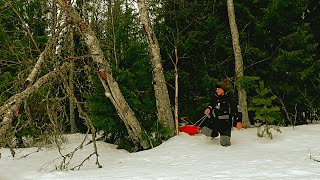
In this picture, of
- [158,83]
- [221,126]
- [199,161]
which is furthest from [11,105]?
[221,126]

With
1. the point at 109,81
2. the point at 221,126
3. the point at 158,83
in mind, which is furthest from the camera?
the point at 158,83

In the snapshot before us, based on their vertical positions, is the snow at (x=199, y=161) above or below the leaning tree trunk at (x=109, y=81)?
below

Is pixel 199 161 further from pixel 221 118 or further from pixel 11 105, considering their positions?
pixel 11 105

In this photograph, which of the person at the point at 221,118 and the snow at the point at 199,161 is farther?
the person at the point at 221,118

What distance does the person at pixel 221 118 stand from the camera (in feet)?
27.0

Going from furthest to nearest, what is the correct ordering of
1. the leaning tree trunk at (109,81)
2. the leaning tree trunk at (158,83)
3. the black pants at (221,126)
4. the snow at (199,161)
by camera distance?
the leaning tree trunk at (158,83) → the leaning tree trunk at (109,81) → the black pants at (221,126) → the snow at (199,161)

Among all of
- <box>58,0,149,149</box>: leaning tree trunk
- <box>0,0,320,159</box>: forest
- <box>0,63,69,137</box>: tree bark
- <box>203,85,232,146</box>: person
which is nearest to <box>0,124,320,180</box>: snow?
<box>203,85,232,146</box>: person

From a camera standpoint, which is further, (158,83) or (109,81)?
(158,83)

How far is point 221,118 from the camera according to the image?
8438 millimetres

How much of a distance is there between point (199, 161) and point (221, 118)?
1.99 metres

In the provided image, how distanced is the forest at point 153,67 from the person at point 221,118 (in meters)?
0.76

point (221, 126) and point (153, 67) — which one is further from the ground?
point (153, 67)

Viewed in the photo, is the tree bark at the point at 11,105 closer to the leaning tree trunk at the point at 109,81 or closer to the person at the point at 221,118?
the leaning tree trunk at the point at 109,81

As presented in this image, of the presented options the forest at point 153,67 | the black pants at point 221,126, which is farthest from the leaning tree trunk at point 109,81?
the black pants at point 221,126
